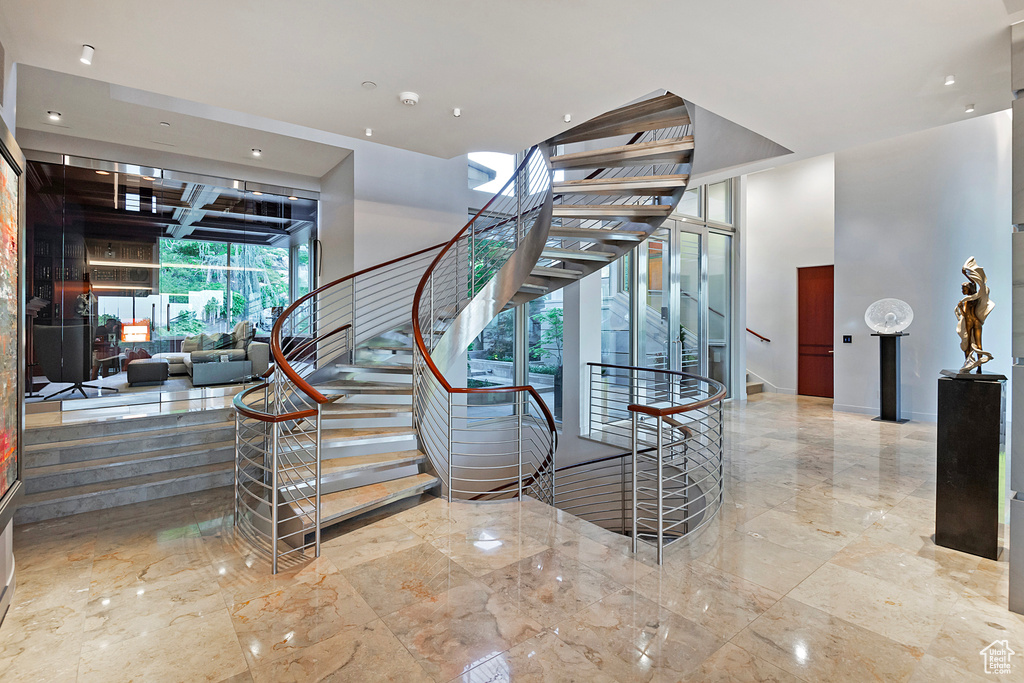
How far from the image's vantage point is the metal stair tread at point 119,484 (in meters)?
3.74

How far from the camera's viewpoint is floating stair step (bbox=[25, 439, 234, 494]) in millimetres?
3893

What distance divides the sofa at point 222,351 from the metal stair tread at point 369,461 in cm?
291

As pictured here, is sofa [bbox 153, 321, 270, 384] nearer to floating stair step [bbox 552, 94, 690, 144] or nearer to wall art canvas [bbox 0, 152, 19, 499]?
wall art canvas [bbox 0, 152, 19, 499]

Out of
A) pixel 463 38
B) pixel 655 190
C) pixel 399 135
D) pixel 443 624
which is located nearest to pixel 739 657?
pixel 443 624

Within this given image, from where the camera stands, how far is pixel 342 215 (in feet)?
19.9

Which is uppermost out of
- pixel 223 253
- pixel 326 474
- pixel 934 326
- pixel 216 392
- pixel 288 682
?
pixel 223 253

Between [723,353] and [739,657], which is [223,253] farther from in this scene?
[723,353]

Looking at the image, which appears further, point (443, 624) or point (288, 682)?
point (443, 624)

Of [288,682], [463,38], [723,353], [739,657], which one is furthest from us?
[723,353]

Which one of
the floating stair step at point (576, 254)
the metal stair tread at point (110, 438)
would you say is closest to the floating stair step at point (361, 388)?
the metal stair tread at point (110, 438)

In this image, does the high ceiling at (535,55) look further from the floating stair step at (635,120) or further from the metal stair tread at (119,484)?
the metal stair tread at (119,484)

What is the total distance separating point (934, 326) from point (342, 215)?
25.5 feet

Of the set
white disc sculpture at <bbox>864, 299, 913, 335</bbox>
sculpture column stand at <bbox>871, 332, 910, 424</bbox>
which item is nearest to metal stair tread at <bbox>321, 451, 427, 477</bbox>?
sculpture column stand at <bbox>871, 332, 910, 424</bbox>

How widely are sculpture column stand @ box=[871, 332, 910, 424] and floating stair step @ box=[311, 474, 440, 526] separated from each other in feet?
20.7
